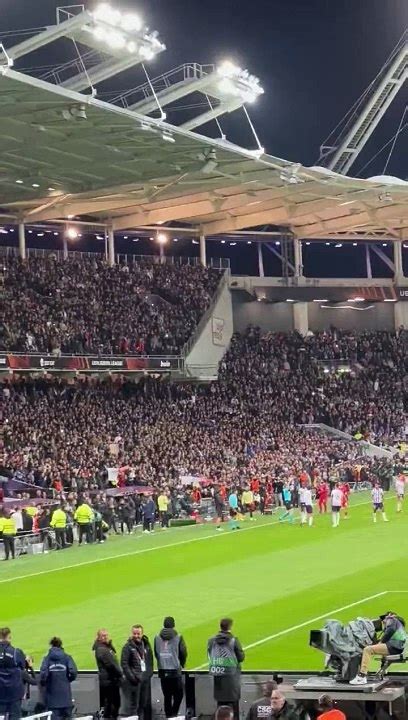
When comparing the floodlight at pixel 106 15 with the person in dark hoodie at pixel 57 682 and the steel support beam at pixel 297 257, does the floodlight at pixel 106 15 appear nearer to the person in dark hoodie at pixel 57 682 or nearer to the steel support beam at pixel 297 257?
the person in dark hoodie at pixel 57 682

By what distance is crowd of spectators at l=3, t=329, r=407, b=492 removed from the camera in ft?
155

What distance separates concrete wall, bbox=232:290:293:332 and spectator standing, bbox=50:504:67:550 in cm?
3522

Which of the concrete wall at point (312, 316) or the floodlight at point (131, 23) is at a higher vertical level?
the floodlight at point (131, 23)

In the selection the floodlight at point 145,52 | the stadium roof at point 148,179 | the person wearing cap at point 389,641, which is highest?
the floodlight at point 145,52

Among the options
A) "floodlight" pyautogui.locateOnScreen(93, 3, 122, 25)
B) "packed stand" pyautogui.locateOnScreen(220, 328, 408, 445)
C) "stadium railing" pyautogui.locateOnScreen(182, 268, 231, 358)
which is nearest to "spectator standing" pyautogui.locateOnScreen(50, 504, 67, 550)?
"floodlight" pyautogui.locateOnScreen(93, 3, 122, 25)

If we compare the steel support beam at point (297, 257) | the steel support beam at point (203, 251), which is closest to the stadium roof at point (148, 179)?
the steel support beam at point (203, 251)

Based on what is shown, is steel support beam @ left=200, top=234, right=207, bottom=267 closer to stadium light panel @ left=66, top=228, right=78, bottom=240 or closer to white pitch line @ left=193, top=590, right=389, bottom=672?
stadium light panel @ left=66, top=228, right=78, bottom=240

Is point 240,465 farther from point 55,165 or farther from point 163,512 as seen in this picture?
point 55,165

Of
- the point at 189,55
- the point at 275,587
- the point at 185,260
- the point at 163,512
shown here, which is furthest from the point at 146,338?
the point at 275,587

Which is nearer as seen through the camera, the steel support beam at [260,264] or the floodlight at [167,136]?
the floodlight at [167,136]

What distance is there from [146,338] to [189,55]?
583 inches

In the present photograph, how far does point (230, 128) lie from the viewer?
254 ft

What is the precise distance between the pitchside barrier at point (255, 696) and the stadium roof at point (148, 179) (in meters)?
20.5

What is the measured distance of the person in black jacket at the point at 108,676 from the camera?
1592cm
